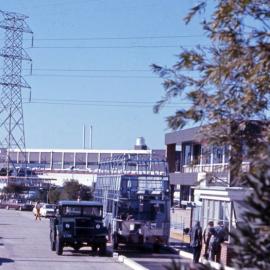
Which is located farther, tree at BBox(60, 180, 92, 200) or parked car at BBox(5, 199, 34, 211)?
parked car at BBox(5, 199, 34, 211)

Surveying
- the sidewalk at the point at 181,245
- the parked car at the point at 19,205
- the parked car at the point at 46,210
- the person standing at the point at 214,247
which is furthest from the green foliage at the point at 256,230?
the parked car at the point at 19,205

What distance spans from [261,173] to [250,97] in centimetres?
260

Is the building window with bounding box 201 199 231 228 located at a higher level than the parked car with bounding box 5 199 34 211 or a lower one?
higher

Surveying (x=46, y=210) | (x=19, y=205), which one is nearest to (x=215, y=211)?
(x=46, y=210)

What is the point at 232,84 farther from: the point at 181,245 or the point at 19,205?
the point at 19,205

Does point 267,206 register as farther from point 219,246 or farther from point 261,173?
point 219,246

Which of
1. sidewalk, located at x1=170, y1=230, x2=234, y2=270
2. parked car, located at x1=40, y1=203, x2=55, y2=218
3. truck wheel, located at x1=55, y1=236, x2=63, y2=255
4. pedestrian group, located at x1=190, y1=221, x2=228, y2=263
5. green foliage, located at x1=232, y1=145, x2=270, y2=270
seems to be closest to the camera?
green foliage, located at x1=232, y1=145, x2=270, y2=270

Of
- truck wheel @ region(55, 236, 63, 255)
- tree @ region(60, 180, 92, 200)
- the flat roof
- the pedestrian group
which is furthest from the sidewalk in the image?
tree @ region(60, 180, 92, 200)

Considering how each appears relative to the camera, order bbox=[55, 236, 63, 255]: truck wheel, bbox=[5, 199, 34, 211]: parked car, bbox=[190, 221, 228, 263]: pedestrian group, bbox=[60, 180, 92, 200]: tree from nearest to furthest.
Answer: bbox=[190, 221, 228, 263]: pedestrian group, bbox=[55, 236, 63, 255]: truck wheel, bbox=[60, 180, 92, 200]: tree, bbox=[5, 199, 34, 211]: parked car

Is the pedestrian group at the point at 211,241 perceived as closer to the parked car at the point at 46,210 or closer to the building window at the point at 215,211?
the building window at the point at 215,211

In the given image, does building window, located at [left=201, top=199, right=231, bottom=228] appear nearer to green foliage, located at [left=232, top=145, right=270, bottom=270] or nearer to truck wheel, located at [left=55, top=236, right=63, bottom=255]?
truck wheel, located at [left=55, top=236, right=63, bottom=255]

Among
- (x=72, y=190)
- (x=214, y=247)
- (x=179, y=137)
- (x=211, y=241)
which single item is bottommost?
(x=214, y=247)

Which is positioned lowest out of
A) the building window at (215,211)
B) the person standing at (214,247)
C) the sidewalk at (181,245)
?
the sidewalk at (181,245)

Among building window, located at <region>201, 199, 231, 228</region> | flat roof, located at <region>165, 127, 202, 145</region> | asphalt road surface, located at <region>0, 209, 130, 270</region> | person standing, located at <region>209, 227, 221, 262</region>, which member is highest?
flat roof, located at <region>165, 127, 202, 145</region>
